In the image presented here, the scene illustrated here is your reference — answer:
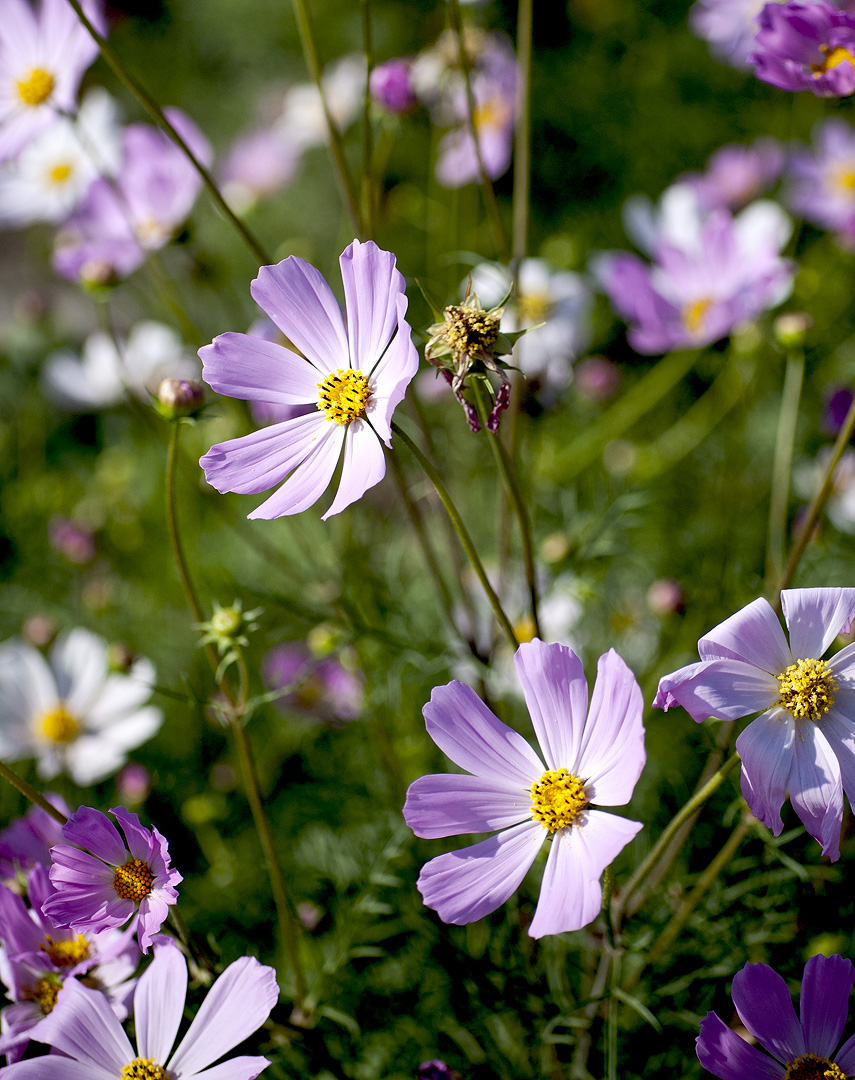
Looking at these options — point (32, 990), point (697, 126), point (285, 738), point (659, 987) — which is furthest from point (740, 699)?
point (697, 126)

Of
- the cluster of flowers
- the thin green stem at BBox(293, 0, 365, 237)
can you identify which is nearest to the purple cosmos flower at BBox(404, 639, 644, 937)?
the thin green stem at BBox(293, 0, 365, 237)

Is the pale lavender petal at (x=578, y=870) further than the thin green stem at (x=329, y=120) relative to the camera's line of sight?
No

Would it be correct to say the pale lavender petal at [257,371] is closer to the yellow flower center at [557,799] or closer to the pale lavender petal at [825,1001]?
the yellow flower center at [557,799]

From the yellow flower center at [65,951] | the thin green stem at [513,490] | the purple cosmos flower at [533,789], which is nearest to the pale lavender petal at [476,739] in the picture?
the purple cosmos flower at [533,789]

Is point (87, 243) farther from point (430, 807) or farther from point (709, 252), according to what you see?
point (430, 807)

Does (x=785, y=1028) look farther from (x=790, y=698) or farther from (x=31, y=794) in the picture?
(x=31, y=794)

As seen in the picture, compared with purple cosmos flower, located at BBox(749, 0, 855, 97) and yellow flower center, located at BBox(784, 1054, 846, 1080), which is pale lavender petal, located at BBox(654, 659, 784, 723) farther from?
purple cosmos flower, located at BBox(749, 0, 855, 97)

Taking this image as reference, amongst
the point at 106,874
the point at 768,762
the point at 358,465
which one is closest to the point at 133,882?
the point at 106,874
